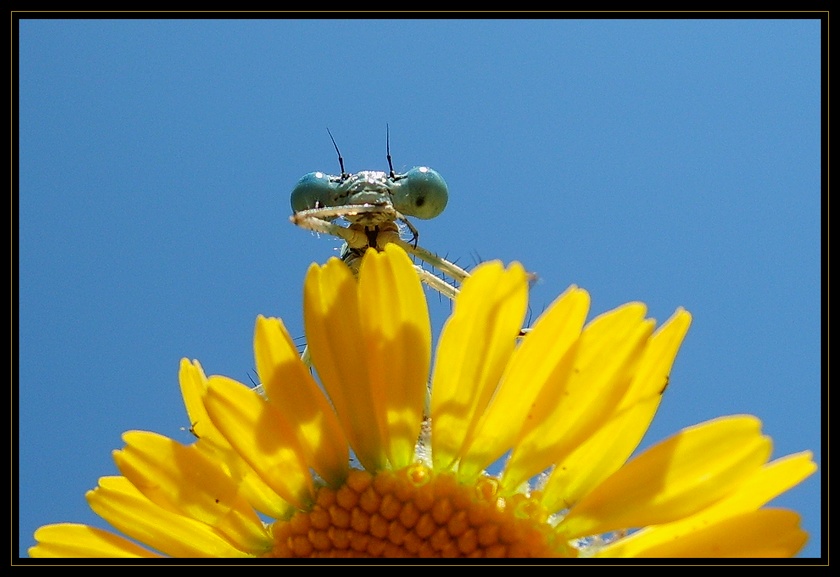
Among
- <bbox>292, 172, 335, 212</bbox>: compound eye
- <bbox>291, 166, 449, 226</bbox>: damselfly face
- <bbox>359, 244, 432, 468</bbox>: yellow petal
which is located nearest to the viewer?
<bbox>359, 244, 432, 468</bbox>: yellow petal

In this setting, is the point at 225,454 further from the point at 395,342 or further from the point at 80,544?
the point at 395,342

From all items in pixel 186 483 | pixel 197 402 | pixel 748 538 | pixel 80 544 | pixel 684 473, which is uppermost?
pixel 197 402

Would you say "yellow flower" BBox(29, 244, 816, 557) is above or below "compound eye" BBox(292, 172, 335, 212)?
below

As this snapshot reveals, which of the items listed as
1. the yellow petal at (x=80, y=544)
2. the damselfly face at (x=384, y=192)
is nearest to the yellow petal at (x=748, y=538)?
the yellow petal at (x=80, y=544)

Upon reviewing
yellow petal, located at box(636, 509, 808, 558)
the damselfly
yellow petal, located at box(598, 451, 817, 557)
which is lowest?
yellow petal, located at box(636, 509, 808, 558)

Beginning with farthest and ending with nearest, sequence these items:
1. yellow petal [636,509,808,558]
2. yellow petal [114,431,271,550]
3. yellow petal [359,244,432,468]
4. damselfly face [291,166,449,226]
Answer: damselfly face [291,166,449,226] → yellow petal [114,431,271,550] → yellow petal [359,244,432,468] → yellow petal [636,509,808,558]

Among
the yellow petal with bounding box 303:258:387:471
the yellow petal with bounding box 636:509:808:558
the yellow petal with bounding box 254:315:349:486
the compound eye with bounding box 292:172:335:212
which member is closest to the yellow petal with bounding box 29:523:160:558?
the yellow petal with bounding box 254:315:349:486

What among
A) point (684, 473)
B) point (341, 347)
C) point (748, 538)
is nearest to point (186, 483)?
point (341, 347)

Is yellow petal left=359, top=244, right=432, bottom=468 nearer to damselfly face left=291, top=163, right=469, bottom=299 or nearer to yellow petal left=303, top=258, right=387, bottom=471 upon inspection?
yellow petal left=303, top=258, right=387, bottom=471
